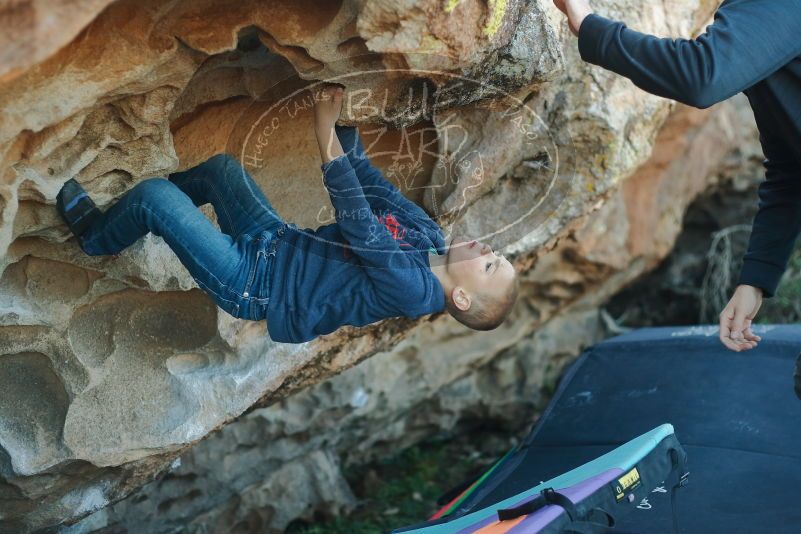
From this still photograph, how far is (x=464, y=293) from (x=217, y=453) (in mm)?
1627

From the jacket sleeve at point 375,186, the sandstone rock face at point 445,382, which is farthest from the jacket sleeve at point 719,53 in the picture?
the sandstone rock face at point 445,382

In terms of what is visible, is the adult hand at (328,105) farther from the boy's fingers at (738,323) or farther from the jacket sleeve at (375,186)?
the boy's fingers at (738,323)

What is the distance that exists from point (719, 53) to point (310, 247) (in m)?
1.05

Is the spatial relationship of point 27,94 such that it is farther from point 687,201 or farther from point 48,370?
point 687,201

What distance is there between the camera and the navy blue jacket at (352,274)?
89.4 inches

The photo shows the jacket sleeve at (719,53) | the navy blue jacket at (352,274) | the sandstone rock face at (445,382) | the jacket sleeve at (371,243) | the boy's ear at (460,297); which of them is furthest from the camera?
the sandstone rock face at (445,382)

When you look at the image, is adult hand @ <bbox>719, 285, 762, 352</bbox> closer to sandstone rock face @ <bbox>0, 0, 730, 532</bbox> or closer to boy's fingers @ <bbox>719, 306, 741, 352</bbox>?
boy's fingers @ <bbox>719, 306, 741, 352</bbox>

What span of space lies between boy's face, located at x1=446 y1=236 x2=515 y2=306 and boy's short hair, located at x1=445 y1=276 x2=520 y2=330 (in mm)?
20

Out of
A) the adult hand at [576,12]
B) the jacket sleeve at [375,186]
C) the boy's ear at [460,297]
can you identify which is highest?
Result: the adult hand at [576,12]

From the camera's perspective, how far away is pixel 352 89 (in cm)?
218

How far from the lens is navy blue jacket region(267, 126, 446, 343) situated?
227cm

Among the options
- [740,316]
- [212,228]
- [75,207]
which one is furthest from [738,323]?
[75,207]

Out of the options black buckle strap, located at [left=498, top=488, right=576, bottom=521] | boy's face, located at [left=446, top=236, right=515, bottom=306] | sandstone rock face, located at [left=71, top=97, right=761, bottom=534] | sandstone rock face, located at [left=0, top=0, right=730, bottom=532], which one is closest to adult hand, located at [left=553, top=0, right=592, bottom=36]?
sandstone rock face, located at [left=0, top=0, right=730, bottom=532]

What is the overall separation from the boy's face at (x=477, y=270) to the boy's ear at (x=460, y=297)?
0.04 feet
